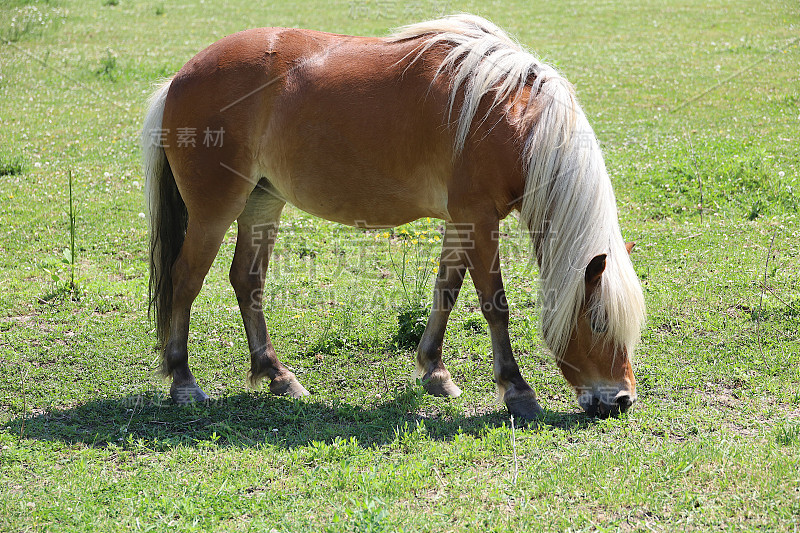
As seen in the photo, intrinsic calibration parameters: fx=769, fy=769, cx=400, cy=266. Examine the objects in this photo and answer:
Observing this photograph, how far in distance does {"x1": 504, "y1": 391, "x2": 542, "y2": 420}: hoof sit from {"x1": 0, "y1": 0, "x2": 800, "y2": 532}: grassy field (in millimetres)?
99

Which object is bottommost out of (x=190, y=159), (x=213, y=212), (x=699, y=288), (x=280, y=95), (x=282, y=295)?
(x=282, y=295)

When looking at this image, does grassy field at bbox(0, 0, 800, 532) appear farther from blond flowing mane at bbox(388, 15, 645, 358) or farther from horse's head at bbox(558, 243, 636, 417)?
blond flowing mane at bbox(388, 15, 645, 358)

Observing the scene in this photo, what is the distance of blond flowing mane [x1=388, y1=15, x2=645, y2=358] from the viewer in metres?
4.23

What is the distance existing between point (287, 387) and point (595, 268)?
7.43 ft

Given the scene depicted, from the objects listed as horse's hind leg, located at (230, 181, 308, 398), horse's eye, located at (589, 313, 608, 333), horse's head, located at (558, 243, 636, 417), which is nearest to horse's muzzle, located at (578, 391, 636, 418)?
horse's head, located at (558, 243, 636, 417)

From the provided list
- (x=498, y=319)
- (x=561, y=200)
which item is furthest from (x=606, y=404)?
(x=561, y=200)

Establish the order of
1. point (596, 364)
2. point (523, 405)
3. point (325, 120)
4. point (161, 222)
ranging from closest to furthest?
1. point (596, 364)
2. point (523, 405)
3. point (325, 120)
4. point (161, 222)

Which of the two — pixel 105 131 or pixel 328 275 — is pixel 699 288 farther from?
pixel 105 131

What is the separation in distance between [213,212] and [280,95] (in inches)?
35.1

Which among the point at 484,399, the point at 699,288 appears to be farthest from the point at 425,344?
the point at 699,288

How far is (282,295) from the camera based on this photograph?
688 cm

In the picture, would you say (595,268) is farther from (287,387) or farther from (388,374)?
(287,387)

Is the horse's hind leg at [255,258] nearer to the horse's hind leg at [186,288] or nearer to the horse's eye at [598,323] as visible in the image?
the horse's hind leg at [186,288]

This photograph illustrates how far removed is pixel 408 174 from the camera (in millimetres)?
4793
